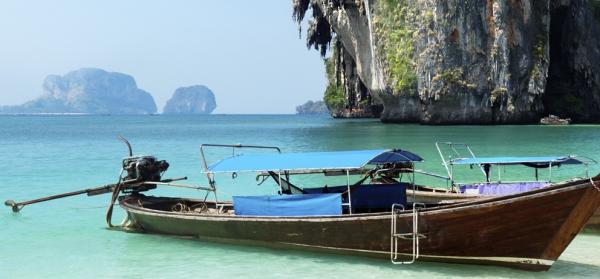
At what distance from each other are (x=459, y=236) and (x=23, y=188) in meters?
16.9

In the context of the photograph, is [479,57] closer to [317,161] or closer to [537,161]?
[537,161]

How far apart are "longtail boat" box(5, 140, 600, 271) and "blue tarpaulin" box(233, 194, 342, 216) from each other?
0.02 metres

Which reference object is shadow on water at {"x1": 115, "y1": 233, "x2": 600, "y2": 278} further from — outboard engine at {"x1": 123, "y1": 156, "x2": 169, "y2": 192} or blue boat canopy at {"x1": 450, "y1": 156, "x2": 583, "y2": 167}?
blue boat canopy at {"x1": 450, "y1": 156, "x2": 583, "y2": 167}

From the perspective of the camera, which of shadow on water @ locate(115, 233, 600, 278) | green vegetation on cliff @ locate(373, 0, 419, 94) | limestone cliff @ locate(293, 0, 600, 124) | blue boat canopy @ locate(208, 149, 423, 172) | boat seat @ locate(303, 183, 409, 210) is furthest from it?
green vegetation on cliff @ locate(373, 0, 419, 94)

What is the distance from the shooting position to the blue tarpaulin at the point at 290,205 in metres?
10.5

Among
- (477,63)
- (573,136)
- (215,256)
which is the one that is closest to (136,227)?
(215,256)

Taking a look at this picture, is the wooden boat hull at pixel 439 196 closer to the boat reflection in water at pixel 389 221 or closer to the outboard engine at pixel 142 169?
the boat reflection in water at pixel 389 221

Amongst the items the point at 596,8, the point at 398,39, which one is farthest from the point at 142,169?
the point at 596,8

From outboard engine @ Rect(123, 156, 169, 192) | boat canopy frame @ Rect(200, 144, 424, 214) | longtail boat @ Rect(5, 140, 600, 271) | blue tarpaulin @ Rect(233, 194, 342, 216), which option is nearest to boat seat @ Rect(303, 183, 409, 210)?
longtail boat @ Rect(5, 140, 600, 271)

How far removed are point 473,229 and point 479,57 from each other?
43.6 meters

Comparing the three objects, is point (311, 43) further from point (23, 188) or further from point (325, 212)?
point (325, 212)

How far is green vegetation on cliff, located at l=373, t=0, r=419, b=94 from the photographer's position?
52.8m

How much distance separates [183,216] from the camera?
1198 centimetres

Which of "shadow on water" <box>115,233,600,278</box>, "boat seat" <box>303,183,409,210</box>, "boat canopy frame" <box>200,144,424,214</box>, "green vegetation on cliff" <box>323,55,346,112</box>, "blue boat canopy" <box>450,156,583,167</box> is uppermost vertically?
"green vegetation on cliff" <box>323,55,346,112</box>
